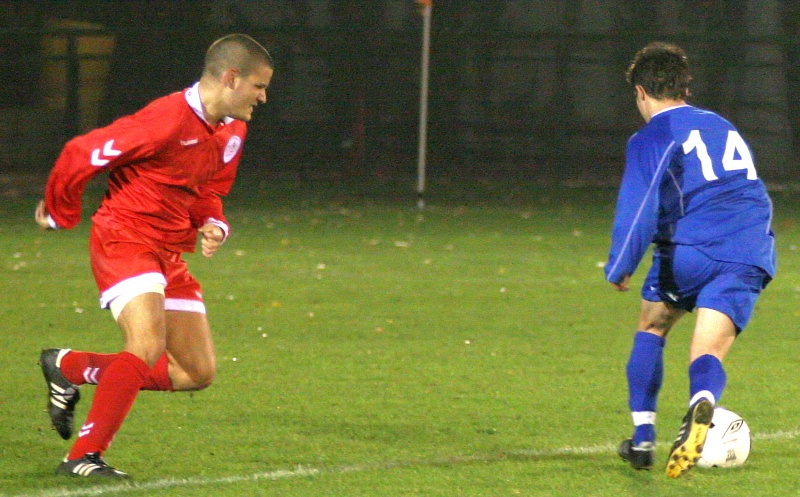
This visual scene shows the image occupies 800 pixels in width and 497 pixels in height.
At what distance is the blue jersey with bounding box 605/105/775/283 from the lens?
4.48m

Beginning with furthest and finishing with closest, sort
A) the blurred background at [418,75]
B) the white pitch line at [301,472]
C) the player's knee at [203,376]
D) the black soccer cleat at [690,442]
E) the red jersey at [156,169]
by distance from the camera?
the blurred background at [418,75]
the player's knee at [203,376]
the red jersey at [156,169]
the white pitch line at [301,472]
the black soccer cleat at [690,442]

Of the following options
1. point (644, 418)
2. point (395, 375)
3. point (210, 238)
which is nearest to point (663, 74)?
point (644, 418)

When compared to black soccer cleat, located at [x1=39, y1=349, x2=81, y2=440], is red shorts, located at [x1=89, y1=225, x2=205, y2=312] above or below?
above

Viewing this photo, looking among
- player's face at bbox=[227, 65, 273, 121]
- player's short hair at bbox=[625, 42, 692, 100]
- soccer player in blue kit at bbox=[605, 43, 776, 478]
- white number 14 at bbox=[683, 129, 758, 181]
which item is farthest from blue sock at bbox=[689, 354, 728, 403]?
player's face at bbox=[227, 65, 273, 121]

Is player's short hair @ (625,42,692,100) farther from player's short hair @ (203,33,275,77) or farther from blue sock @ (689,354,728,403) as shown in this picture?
player's short hair @ (203,33,275,77)

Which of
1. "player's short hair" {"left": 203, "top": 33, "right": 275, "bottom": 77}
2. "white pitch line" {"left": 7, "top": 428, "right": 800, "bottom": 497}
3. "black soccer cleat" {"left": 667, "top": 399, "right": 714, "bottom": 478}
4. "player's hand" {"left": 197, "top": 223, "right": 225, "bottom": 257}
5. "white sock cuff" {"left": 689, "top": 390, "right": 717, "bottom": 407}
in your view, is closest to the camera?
"black soccer cleat" {"left": 667, "top": 399, "right": 714, "bottom": 478}

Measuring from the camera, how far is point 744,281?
4.57 metres

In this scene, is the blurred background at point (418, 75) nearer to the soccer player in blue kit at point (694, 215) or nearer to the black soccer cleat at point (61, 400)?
the black soccer cleat at point (61, 400)

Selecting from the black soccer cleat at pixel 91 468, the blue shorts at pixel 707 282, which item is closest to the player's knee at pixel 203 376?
the black soccer cleat at pixel 91 468

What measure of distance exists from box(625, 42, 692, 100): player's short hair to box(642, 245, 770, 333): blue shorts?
541 mm

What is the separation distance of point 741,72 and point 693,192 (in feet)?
55.3

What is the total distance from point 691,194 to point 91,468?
7.44 feet

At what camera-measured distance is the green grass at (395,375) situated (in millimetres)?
4789

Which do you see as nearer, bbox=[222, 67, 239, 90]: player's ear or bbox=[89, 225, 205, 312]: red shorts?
bbox=[89, 225, 205, 312]: red shorts
